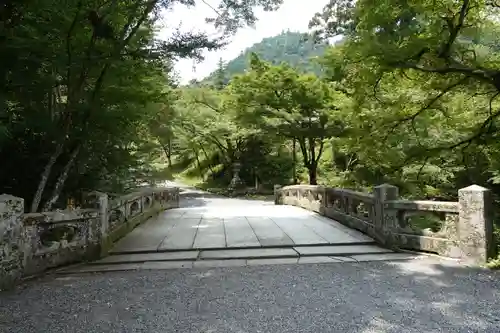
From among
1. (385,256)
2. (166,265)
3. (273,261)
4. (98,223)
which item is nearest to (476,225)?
(385,256)

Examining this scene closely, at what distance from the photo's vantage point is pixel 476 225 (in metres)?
4.66

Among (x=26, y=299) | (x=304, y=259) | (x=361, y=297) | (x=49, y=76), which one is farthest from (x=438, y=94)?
(x=26, y=299)

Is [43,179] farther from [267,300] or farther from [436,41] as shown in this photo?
[436,41]

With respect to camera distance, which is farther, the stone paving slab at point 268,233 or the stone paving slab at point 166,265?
the stone paving slab at point 268,233

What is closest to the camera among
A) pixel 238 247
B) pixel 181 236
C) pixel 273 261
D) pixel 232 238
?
pixel 273 261

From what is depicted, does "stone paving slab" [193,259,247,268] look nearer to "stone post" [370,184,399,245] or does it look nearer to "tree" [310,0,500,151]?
"stone post" [370,184,399,245]

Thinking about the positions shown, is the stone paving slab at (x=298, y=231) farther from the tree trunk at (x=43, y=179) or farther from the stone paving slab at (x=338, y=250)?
the tree trunk at (x=43, y=179)

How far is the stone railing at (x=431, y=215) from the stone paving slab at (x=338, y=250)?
25 cm

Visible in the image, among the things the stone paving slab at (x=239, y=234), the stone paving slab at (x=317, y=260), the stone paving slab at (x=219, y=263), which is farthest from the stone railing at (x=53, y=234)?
the stone paving slab at (x=317, y=260)

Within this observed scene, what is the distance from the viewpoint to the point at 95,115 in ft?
18.7

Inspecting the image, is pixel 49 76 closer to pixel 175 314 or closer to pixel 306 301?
pixel 175 314

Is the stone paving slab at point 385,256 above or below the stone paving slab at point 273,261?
below

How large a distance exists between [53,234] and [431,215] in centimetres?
582

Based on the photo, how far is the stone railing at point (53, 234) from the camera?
412 centimetres
